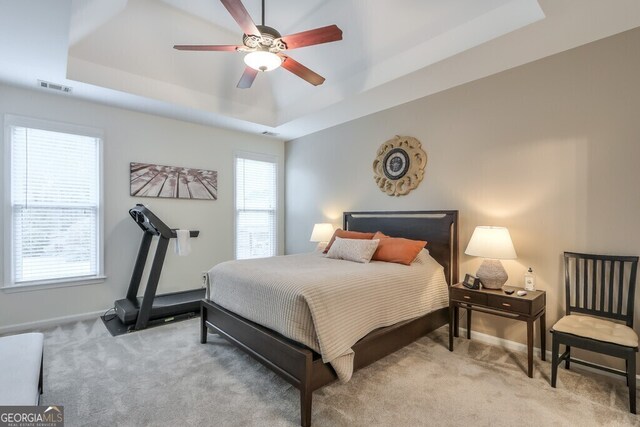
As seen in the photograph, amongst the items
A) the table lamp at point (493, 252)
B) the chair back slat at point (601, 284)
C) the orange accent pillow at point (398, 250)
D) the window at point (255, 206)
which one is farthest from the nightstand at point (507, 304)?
the window at point (255, 206)

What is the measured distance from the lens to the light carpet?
6.64 ft

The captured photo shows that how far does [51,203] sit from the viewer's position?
12.2 feet

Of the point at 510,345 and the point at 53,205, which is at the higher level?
the point at 53,205

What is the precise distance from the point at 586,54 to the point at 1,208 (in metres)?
6.06

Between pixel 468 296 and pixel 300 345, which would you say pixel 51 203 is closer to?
pixel 300 345

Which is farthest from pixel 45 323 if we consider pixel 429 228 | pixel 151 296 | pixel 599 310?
pixel 599 310

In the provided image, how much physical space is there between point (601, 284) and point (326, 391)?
7.90ft

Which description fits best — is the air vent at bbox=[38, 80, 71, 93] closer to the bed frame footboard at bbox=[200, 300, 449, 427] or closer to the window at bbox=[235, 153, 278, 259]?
the window at bbox=[235, 153, 278, 259]

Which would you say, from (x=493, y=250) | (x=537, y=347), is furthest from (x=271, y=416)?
(x=537, y=347)

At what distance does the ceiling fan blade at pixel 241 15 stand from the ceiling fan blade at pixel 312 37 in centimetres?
22

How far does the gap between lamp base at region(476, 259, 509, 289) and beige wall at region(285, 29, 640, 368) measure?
0.42 m

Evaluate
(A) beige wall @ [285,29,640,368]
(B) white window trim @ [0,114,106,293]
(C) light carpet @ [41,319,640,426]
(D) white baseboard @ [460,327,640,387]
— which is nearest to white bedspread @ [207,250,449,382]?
(C) light carpet @ [41,319,640,426]

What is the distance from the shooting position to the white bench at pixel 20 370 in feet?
4.82

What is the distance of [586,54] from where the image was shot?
2727 mm
